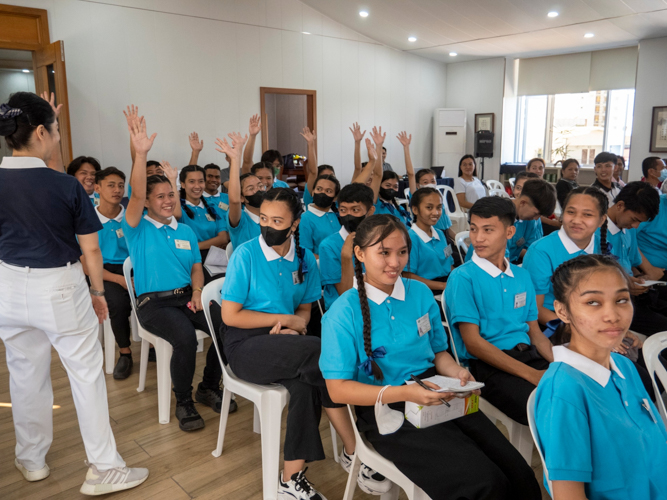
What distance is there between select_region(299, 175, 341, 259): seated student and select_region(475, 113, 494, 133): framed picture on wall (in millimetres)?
8552

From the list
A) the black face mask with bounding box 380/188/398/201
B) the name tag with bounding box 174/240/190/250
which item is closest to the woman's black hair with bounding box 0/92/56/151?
the name tag with bounding box 174/240/190/250

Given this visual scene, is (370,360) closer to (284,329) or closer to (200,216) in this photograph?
(284,329)

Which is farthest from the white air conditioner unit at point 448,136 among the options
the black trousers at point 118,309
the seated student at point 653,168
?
the black trousers at point 118,309

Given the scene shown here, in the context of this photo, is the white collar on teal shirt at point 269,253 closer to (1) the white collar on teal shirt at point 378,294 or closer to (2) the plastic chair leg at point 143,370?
(1) the white collar on teal shirt at point 378,294

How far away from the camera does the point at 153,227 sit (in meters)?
2.93

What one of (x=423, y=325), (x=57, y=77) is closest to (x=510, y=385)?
(x=423, y=325)

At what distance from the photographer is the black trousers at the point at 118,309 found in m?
3.33

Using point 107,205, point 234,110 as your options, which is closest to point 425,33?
point 234,110

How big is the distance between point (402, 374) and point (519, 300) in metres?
0.74

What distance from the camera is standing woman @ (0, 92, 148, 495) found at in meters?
1.93

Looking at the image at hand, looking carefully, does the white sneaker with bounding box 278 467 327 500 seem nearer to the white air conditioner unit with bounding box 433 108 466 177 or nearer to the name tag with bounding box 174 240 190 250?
the name tag with bounding box 174 240 190 250

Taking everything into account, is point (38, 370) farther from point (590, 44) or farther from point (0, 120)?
point (590, 44)

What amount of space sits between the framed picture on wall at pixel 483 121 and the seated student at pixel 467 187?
5036mm

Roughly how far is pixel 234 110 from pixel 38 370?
6.12 meters
